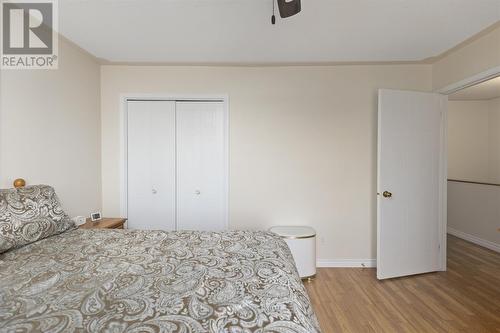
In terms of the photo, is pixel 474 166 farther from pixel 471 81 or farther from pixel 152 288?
pixel 152 288

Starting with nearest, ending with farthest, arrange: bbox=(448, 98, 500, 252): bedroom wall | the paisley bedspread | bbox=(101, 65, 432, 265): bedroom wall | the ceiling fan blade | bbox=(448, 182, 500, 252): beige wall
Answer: the paisley bedspread, the ceiling fan blade, bbox=(101, 65, 432, 265): bedroom wall, bbox=(448, 182, 500, 252): beige wall, bbox=(448, 98, 500, 252): bedroom wall

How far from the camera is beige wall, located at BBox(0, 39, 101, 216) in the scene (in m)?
1.83

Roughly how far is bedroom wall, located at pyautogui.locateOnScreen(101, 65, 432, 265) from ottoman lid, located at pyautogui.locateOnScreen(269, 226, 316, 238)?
0.17 meters

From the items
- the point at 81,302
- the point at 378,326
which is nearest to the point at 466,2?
the point at 378,326

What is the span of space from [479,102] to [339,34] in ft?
13.3

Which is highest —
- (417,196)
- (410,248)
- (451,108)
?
(451,108)

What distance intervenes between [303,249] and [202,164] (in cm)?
156

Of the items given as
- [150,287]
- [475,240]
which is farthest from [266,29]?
[475,240]

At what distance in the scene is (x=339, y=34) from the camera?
7.14 feet

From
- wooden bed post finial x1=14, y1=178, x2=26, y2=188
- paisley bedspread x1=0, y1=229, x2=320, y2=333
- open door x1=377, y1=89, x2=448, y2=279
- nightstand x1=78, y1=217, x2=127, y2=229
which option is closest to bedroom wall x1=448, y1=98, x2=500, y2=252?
open door x1=377, y1=89, x2=448, y2=279

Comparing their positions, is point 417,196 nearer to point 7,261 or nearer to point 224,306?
point 224,306

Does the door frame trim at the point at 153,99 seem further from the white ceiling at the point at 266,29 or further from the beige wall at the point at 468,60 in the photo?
the beige wall at the point at 468,60

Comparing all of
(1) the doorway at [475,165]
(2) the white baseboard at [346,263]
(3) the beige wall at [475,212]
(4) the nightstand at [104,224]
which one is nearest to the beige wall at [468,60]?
(1) the doorway at [475,165]

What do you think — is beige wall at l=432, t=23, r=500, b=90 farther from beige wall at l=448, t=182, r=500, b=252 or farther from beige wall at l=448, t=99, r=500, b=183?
beige wall at l=448, t=99, r=500, b=183
